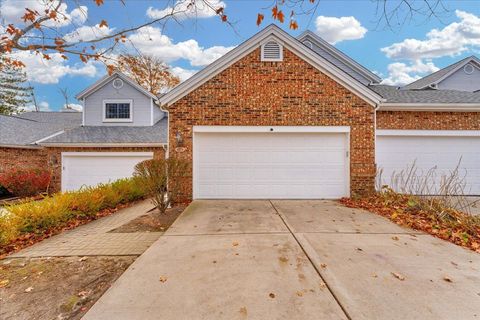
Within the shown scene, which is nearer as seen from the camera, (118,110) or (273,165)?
(273,165)

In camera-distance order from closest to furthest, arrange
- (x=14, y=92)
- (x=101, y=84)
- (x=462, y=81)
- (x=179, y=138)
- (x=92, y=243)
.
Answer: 1. (x=92, y=243)
2. (x=179, y=138)
3. (x=101, y=84)
4. (x=462, y=81)
5. (x=14, y=92)

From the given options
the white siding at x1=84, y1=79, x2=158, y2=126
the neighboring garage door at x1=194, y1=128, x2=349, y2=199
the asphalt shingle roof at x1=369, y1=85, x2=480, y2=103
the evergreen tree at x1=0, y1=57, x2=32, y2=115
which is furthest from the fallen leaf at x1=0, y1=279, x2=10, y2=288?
the evergreen tree at x1=0, y1=57, x2=32, y2=115

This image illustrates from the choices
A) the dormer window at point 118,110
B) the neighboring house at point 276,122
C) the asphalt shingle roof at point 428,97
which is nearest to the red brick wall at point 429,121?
the neighboring house at point 276,122

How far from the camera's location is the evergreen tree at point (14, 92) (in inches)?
1181

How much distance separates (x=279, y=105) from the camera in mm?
8227

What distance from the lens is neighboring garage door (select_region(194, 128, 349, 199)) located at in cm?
834

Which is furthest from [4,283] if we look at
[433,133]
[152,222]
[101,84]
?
[101,84]

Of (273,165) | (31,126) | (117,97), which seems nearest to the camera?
(273,165)

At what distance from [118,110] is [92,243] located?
11798 mm

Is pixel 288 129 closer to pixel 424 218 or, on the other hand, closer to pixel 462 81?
pixel 424 218

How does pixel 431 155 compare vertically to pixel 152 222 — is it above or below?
above

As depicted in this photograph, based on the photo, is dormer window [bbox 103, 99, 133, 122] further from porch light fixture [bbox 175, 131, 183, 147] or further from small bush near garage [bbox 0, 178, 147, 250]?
porch light fixture [bbox 175, 131, 183, 147]

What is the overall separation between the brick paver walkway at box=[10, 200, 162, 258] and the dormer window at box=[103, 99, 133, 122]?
32.9 feet

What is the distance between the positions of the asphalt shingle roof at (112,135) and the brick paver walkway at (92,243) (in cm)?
743
